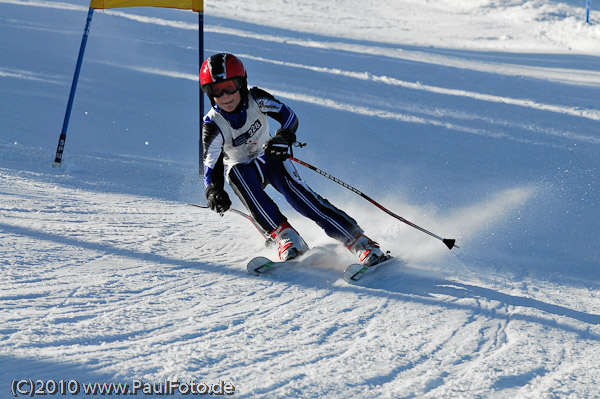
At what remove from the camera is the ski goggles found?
4.43 metres

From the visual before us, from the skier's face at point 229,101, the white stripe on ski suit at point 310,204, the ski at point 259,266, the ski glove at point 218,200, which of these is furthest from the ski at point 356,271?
the skier's face at point 229,101

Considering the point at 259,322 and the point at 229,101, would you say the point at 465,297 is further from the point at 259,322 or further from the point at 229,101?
the point at 229,101

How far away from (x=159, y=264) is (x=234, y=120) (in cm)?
117

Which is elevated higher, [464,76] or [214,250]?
[464,76]

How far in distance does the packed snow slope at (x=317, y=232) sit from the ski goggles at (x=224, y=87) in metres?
1.14

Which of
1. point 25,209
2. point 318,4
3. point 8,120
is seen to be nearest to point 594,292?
point 25,209

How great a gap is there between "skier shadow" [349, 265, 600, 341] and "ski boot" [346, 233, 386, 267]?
113 mm

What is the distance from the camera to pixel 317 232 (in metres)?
5.24

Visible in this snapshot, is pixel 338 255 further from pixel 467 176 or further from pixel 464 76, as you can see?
pixel 464 76

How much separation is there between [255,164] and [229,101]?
50cm

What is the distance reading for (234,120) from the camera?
461 cm

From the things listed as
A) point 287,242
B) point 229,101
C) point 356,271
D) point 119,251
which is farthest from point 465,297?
point 119,251

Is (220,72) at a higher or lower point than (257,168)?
higher

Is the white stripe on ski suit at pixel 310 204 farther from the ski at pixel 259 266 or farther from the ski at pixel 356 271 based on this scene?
the ski at pixel 259 266
